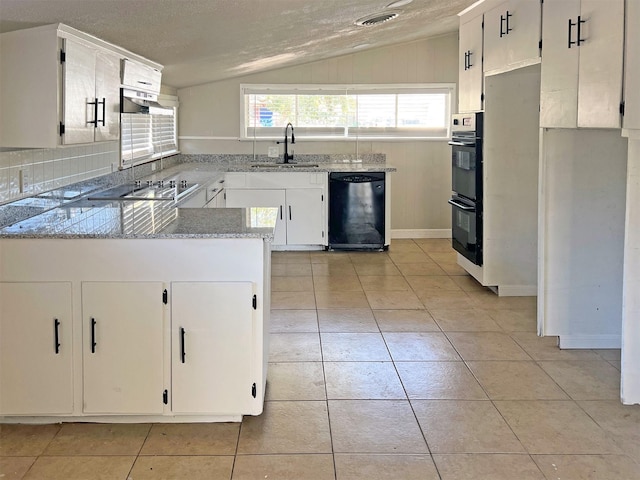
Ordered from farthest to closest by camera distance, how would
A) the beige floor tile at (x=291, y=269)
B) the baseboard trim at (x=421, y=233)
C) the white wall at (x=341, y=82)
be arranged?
A: the baseboard trim at (x=421, y=233), the white wall at (x=341, y=82), the beige floor tile at (x=291, y=269)

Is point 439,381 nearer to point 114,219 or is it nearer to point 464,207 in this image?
point 114,219

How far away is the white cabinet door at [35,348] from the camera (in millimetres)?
2934

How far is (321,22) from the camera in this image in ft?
15.3

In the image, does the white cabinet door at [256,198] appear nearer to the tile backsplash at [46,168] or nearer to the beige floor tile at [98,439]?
the tile backsplash at [46,168]

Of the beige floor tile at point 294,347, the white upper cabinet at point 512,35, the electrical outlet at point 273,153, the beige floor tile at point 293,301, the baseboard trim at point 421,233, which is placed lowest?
the beige floor tile at point 294,347

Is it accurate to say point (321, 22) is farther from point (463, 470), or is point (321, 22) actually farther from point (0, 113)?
point (463, 470)

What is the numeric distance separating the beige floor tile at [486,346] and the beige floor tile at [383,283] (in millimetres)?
1272

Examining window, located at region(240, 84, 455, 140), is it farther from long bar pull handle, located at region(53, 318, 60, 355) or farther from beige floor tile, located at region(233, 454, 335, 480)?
beige floor tile, located at region(233, 454, 335, 480)

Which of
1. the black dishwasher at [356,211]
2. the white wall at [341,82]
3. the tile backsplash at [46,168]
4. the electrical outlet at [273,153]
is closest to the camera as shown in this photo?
the tile backsplash at [46,168]

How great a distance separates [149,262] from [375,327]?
79.3 inches

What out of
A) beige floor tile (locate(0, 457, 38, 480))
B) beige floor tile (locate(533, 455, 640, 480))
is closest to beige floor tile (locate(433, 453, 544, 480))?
beige floor tile (locate(533, 455, 640, 480))

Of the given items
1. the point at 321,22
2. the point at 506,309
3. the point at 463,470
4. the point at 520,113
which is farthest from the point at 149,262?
the point at 520,113

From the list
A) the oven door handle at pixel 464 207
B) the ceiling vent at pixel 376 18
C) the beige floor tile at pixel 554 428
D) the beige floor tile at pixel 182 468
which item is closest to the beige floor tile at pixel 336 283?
the oven door handle at pixel 464 207

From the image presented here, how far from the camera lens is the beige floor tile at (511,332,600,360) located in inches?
159
